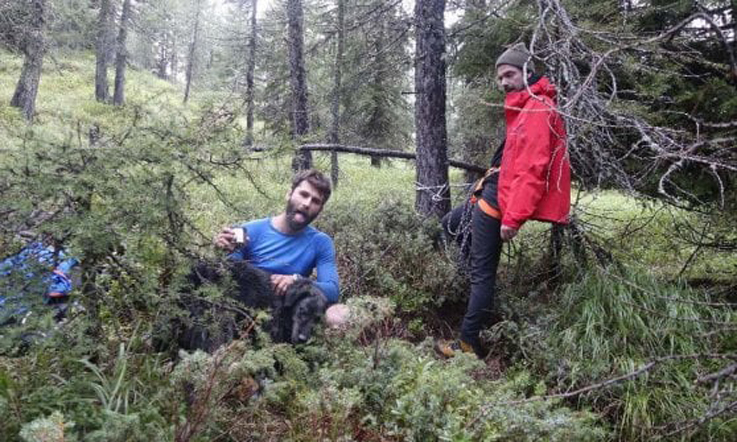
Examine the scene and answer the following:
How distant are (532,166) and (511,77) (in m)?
0.76

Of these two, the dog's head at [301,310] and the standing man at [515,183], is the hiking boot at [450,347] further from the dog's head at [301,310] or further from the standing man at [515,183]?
the dog's head at [301,310]

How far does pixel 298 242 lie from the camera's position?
419cm

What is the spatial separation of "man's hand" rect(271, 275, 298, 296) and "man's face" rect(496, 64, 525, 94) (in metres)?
2.23

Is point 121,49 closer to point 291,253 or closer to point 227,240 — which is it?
point 291,253

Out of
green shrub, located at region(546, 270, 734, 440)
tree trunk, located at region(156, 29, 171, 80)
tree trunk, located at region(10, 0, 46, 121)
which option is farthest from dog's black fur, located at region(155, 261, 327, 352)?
tree trunk, located at region(156, 29, 171, 80)

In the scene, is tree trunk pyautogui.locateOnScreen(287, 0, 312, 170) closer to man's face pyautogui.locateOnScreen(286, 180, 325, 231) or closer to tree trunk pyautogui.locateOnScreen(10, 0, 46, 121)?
tree trunk pyautogui.locateOnScreen(10, 0, 46, 121)

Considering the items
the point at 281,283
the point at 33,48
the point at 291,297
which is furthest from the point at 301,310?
the point at 33,48

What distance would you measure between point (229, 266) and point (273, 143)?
0.84 meters

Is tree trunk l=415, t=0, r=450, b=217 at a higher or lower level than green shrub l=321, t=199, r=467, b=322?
higher

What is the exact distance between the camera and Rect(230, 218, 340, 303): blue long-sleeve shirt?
409 centimetres

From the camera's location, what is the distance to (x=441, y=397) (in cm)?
302

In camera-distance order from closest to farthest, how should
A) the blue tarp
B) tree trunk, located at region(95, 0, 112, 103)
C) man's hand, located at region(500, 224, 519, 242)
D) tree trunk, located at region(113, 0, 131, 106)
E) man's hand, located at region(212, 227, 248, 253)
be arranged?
the blue tarp → man's hand, located at region(212, 227, 248, 253) → man's hand, located at region(500, 224, 519, 242) → tree trunk, located at region(95, 0, 112, 103) → tree trunk, located at region(113, 0, 131, 106)

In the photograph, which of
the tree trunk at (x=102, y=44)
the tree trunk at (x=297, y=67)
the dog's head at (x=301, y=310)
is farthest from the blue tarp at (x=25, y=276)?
the tree trunk at (x=102, y=44)

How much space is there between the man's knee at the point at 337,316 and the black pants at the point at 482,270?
1083mm
